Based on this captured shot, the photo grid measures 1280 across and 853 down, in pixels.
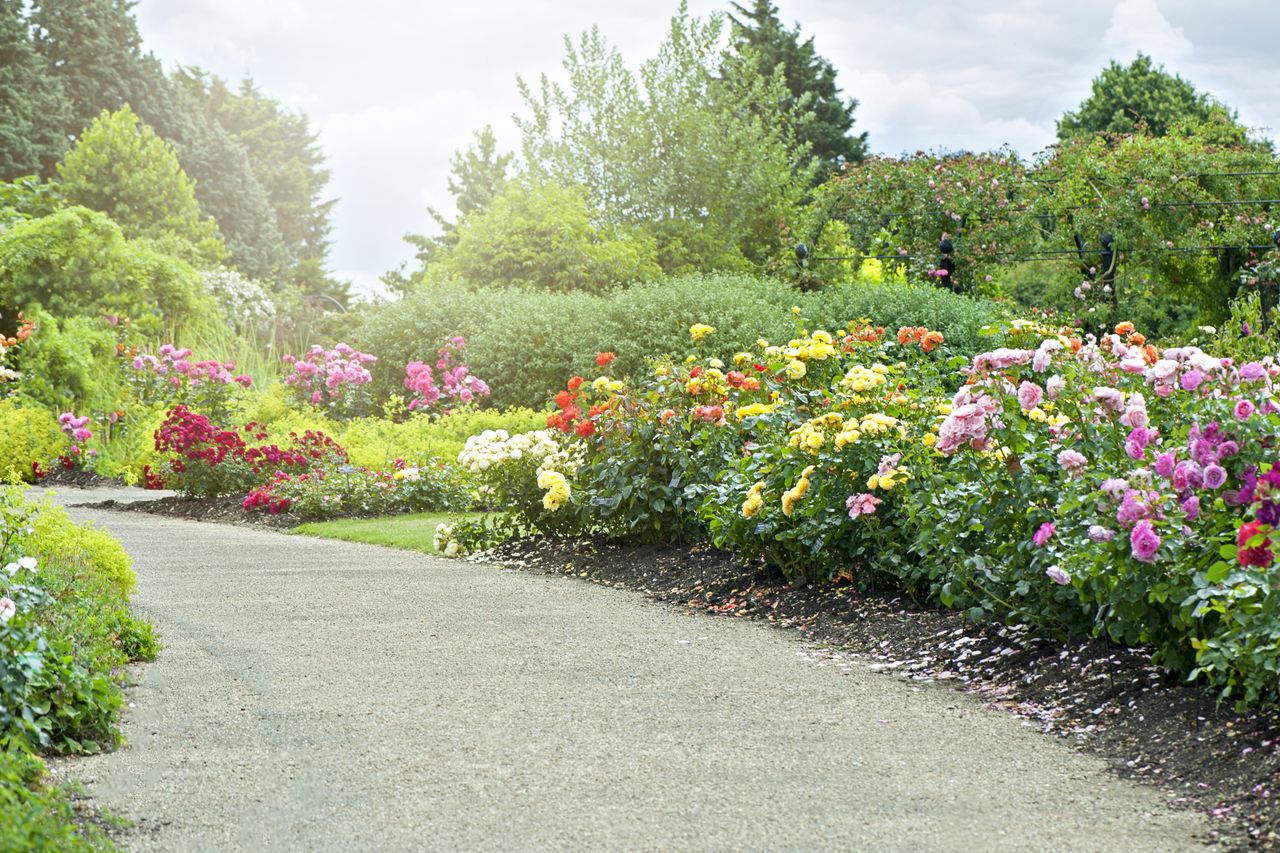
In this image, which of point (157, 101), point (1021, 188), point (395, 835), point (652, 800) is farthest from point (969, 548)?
point (157, 101)

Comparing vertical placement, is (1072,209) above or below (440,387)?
above

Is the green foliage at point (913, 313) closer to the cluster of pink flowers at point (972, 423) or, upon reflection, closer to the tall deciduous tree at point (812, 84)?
the cluster of pink flowers at point (972, 423)

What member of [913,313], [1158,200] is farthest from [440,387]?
[1158,200]

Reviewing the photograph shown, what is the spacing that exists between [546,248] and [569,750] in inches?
685

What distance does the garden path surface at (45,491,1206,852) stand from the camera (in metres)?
3.01

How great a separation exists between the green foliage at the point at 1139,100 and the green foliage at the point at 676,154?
1110cm

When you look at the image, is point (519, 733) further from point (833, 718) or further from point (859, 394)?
point (859, 394)

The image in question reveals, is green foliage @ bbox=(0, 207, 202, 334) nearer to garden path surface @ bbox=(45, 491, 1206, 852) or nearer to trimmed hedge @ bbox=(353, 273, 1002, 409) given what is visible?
trimmed hedge @ bbox=(353, 273, 1002, 409)

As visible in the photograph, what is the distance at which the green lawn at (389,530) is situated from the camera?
8484 millimetres

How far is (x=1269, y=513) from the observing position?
318 centimetres

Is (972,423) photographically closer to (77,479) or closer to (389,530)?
(389,530)

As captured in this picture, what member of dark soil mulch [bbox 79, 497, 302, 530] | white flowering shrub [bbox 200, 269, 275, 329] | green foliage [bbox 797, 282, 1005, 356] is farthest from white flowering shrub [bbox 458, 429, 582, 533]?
white flowering shrub [bbox 200, 269, 275, 329]

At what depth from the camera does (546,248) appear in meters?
20.6

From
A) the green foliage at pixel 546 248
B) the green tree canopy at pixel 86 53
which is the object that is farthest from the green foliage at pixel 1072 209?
the green tree canopy at pixel 86 53
